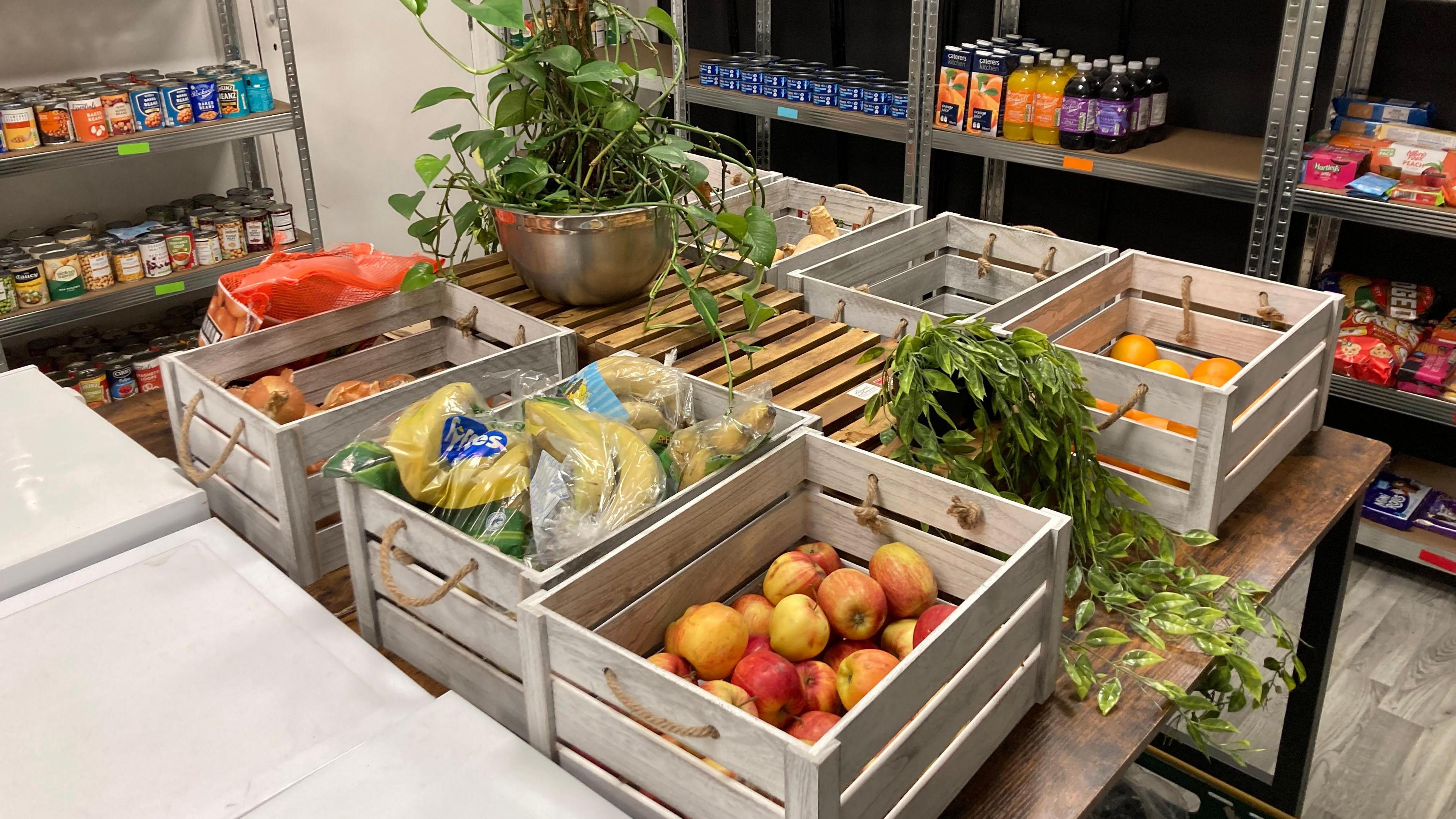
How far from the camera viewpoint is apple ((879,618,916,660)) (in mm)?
1118

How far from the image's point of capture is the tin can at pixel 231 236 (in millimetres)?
3227

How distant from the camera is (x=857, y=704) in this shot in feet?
3.10

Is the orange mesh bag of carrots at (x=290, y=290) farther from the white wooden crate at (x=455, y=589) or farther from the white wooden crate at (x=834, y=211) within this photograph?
the white wooden crate at (x=834, y=211)

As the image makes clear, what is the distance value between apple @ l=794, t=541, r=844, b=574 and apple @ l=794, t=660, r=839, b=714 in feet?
0.49

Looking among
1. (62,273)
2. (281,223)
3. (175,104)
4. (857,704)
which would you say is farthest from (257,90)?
(857,704)

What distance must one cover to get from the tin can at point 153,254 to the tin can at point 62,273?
16cm

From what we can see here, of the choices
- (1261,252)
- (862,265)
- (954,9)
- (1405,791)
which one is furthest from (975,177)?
(1405,791)

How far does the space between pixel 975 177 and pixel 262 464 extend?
9.19 feet

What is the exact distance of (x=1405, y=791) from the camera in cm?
215

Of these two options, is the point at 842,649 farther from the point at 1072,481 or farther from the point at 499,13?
the point at 499,13

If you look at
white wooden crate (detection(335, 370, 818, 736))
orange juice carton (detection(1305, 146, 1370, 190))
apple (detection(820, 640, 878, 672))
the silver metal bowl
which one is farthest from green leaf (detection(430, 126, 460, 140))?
orange juice carton (detection(1305, 146, 1370, 190))

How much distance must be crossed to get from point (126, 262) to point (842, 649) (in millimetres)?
2664

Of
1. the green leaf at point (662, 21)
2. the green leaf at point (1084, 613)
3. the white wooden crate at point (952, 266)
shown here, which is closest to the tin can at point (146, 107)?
the green leaf at point (662, 21)

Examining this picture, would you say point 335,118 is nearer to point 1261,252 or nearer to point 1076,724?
point 1261,252
